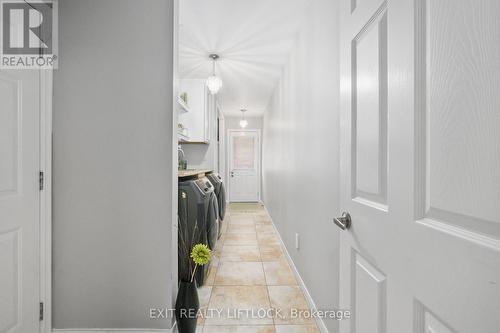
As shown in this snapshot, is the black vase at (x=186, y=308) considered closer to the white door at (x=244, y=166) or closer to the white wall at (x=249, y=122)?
the white door at (x=244, y=166)

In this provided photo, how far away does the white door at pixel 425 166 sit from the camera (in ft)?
1.43

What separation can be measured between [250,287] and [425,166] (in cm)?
197

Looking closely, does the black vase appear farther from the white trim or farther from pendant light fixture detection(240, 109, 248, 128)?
pendant light fixture detection(240, 109, 248, 128)

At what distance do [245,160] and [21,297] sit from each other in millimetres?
6031

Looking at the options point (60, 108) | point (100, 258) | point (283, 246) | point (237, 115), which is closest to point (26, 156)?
point (60, 108)

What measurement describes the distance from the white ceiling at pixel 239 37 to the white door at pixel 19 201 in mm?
1376

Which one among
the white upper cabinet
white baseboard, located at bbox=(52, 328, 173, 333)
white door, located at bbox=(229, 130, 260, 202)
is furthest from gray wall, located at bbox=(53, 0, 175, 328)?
white door, located at bbox=(229, 130, 260, 202)

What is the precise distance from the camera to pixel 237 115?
6.85 m

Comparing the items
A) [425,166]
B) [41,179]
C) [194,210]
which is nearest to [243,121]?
[194,210]

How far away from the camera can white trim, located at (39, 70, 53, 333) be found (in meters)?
1.47

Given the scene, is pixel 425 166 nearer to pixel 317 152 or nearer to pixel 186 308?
pixel 317 152

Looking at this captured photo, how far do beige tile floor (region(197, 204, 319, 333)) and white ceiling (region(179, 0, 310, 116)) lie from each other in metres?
2.36

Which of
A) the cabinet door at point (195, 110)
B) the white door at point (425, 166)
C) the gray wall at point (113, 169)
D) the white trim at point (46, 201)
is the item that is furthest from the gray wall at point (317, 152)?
the white trim at point (46, 201)

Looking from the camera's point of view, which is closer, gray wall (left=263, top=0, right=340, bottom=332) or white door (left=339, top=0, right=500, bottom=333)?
white door (left=339, top=0, right=500, bottom=333)
